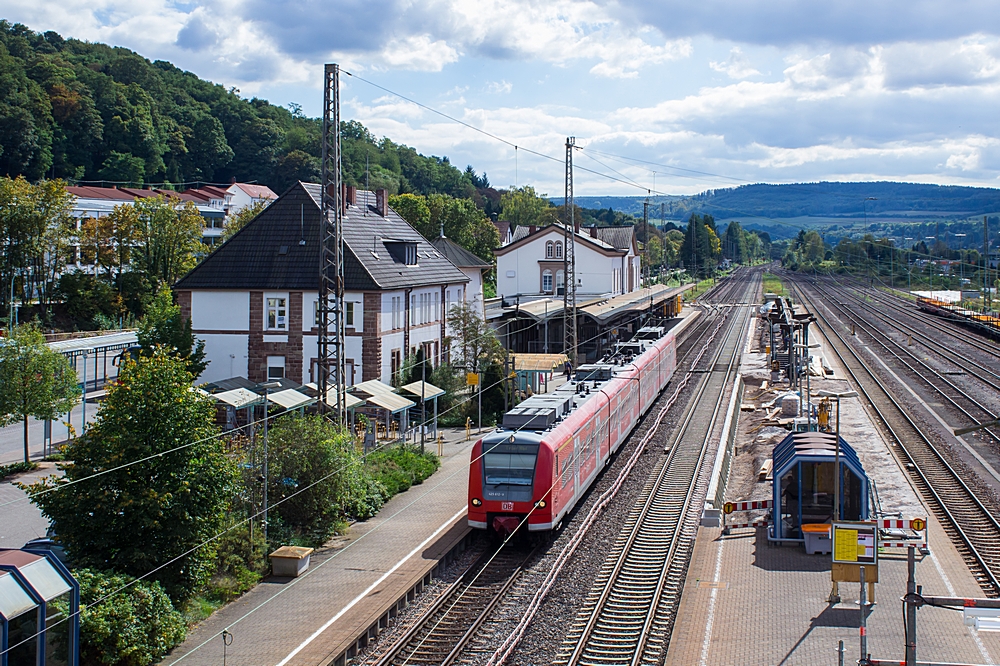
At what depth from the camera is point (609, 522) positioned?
2167 cm

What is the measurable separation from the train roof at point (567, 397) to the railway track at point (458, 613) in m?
2.87

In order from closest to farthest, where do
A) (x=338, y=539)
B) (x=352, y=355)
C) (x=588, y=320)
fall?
(x=338, y=539)
(x=352, y=355)
(x=588, y=320)

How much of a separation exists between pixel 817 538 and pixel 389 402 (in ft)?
50.6

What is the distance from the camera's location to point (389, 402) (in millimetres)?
29906

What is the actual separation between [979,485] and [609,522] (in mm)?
9870

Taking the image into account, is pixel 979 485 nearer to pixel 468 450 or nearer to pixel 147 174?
pixel 468 450

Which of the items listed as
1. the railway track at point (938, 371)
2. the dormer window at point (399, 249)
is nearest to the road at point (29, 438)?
the dormer window at point (399, 249)

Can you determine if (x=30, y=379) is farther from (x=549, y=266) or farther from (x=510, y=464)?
(x=549, y=266)

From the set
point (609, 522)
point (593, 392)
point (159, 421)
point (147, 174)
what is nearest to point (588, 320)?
point (593, 392)

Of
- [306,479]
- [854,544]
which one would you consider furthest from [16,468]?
[854,544]

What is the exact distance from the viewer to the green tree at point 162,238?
2435 inches

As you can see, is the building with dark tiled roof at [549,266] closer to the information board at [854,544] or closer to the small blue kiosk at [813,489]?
the small blue kiosk at [813,489]

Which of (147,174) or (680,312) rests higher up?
(147,174)

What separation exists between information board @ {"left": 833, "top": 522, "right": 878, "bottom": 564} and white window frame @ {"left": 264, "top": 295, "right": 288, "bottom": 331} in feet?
95.4
